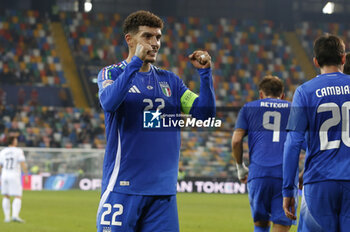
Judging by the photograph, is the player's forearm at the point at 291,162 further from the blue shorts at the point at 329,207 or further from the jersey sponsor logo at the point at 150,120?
the jersey sponsor logo at the point at 150,120

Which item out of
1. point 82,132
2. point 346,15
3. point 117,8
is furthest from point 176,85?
point 346,15

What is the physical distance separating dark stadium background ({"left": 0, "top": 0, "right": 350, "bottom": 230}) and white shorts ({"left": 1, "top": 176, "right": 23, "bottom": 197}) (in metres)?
11.3

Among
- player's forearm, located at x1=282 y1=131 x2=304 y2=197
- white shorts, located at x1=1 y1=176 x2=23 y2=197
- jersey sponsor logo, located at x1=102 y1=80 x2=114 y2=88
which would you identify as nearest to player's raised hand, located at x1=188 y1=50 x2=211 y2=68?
jersey sponsor logo, located at x1=102 y1=80 x2=114 y2=88

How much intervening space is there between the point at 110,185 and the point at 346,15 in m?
34.5

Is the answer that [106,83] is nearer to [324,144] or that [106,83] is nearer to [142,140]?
[142,140]

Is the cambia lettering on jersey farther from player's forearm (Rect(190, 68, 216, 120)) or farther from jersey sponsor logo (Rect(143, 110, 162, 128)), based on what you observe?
jersey sponsor logo (Rect(143, 110, 162, 128))

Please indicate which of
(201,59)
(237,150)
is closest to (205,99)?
(201,59)

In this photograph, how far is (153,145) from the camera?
4.09 m

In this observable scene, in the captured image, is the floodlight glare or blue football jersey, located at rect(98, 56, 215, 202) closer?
blue football jersey, located at rect(98, 56, 215, 202)

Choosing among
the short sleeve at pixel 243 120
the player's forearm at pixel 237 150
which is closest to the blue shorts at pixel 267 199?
the player's forearm at pixel 237 150

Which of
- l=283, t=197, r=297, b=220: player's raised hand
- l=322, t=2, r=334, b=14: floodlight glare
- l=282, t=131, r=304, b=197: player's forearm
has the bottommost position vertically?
l=283, t=197, r=297, b=220: player's raised hand

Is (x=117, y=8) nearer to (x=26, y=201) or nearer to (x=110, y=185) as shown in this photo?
(x=26, y=201)

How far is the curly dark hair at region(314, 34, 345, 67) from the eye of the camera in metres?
4.30

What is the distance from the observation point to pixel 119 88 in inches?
151
